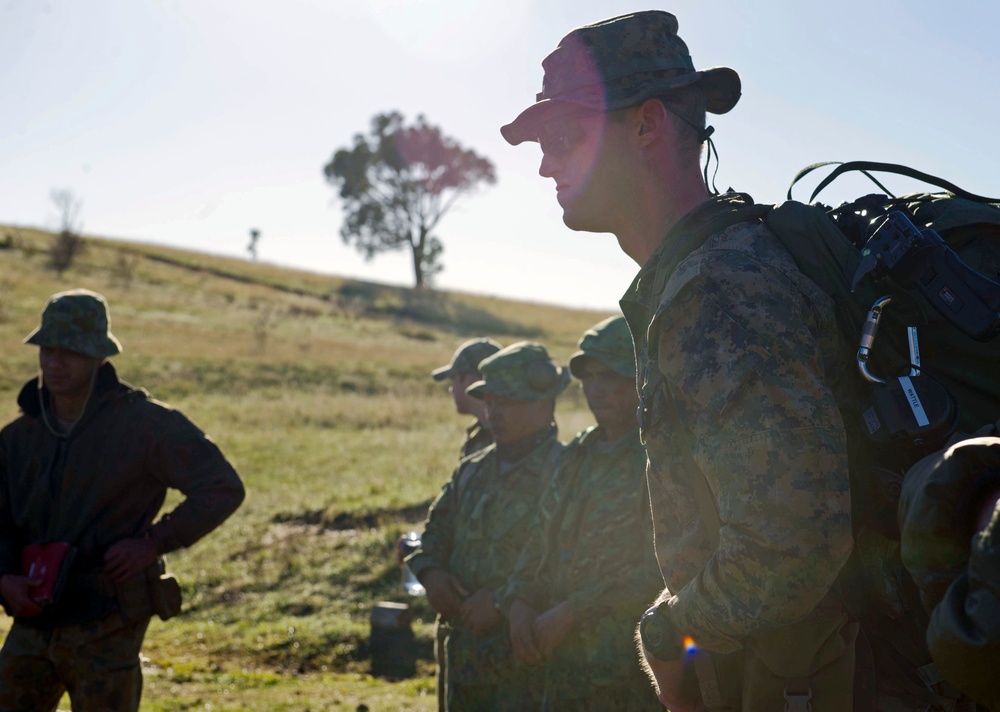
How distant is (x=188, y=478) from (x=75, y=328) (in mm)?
985

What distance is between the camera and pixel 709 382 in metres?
1.88

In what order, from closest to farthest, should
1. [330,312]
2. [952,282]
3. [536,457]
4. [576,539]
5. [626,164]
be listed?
[952,282], [626,164], [576,539], [536,457], [330,312]

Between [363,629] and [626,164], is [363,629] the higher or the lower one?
the lower one

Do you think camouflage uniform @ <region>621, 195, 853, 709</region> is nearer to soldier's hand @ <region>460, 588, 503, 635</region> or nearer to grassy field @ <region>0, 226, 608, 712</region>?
soldier's hand @ <region>460, 588, 503, 635</region>

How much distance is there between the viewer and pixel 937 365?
1899 millimetres

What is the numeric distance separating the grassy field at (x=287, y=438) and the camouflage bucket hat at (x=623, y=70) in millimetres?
5145

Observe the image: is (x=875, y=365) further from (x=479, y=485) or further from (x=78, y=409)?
(x=78, y=409)

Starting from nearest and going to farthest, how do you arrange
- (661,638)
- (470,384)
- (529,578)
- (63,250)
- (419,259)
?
(661,638) → (529,578) → (470,384) → (63,250) → (419,259)

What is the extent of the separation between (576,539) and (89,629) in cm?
237

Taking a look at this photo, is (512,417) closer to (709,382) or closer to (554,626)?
(554,626)

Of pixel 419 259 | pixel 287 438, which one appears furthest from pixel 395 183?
pixel 287 438

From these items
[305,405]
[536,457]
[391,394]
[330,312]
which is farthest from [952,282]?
[330,312]

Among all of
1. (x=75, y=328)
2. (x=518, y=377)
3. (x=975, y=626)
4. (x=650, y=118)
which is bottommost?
(x=975, y=626)

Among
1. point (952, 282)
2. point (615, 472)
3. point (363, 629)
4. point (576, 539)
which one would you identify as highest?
point (952, 282)
